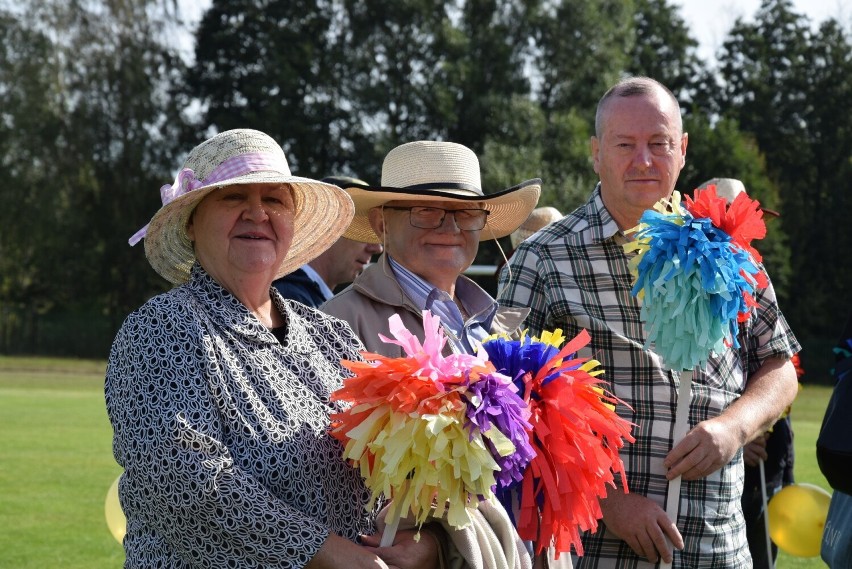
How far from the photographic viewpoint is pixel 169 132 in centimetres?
4619

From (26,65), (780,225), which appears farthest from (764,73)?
(26,65)

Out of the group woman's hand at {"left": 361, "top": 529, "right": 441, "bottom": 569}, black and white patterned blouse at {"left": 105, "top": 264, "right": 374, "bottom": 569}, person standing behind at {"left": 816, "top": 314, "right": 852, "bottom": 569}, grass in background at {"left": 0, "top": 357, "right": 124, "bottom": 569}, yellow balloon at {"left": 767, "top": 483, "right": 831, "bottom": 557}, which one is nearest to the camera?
black and white patterned blouse at {"left": 105, "top": 264, "right": 374, "bottom": 569}

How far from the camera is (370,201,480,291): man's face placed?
446 cm

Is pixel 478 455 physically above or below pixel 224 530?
above

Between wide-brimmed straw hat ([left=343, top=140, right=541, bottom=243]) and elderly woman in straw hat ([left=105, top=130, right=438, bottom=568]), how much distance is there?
23.9 inches

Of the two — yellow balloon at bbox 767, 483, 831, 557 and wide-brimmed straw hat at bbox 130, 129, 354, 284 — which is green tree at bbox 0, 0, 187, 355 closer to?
yellow balloon at bbox 767, 483, 831, 557

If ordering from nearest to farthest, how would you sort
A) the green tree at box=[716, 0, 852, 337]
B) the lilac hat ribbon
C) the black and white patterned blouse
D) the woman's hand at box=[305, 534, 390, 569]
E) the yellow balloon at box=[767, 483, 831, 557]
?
the black and white patterned blouse, the woman's hand at box=[305, 534, 390, 569], the lilac hat ribbon, the yellow balloon at box=[767, 483, 831, 557], the green tree at box=[716, 0, 852, 337]

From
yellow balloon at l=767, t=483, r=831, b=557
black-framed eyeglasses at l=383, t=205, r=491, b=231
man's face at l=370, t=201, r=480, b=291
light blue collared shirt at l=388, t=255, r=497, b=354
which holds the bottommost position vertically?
yellow balloon at l=767, t=483, r=831, b=557

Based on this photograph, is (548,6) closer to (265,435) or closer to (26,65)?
(26,65)

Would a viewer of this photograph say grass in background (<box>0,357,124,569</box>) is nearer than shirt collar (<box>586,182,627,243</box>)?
No

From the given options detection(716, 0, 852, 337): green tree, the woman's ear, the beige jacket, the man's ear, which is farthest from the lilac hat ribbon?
detection(716, 0, 852, 337): green tree

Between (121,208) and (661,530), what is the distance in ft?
147

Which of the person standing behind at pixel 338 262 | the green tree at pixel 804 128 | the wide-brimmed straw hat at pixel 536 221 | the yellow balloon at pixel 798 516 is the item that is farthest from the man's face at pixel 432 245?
the green tree at pixel 804 128

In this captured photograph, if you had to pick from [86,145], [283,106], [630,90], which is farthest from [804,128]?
[630,90]
